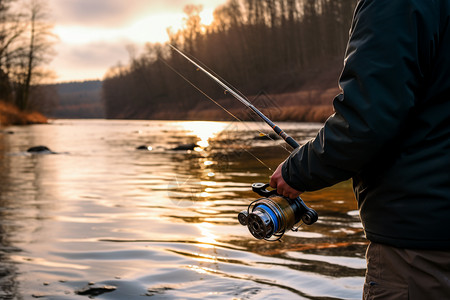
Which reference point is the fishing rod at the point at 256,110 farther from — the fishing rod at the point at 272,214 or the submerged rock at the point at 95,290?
the submerged rock at the point at 95,290

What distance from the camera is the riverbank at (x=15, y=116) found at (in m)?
46.0

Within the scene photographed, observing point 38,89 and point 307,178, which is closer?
point 307,178

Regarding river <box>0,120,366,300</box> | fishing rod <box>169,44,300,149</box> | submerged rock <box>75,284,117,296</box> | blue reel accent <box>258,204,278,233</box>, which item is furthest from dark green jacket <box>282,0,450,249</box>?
submerged rock <box>75,284,117,296</box>

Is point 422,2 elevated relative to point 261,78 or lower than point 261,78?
lower

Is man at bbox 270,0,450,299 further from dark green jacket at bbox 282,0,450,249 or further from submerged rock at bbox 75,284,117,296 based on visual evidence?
submerged rock at bbox 75,284,117,296

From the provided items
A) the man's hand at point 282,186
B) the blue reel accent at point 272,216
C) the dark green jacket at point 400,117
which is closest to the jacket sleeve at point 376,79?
the dark green jacket at point 400,117

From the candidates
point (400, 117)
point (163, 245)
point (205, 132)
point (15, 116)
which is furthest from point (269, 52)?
point (400, 117)

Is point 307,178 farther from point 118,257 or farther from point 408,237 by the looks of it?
point 118,257

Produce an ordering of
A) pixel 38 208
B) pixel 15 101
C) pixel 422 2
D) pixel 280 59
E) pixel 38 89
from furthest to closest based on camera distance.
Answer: pixel 280 59
pixel 38 89
pixel 15 101
pixel 38 208
pixel 422 2

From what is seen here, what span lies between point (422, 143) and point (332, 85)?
212 feet

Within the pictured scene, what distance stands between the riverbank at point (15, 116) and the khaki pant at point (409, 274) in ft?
147

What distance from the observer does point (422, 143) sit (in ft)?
6.03

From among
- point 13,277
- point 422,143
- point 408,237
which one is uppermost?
point 422,143

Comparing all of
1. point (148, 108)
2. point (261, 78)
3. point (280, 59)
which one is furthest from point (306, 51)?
point (148, 108)
